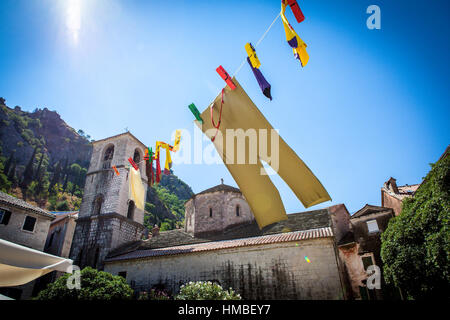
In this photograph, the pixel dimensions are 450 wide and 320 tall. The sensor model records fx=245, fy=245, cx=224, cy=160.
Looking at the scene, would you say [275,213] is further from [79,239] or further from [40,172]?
[40,172]

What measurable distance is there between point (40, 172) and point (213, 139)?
71.3 m

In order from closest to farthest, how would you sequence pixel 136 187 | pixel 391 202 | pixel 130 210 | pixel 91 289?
1. pixel 91 289
2. pixel 136 187
3. pixel 130 210
4. pixel 391 202

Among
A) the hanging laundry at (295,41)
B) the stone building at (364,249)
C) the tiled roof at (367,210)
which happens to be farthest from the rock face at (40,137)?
the hanging laundry at (295,41)

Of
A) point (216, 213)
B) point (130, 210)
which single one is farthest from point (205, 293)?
point (130, 210)

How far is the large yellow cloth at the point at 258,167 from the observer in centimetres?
461

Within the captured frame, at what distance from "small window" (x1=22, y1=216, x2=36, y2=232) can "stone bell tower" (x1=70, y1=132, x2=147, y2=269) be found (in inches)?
119

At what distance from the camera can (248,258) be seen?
13.0 metres

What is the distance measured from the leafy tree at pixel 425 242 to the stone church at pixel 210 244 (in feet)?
8.05

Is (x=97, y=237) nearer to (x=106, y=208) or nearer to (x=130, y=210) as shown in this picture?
(x=106, y=208)

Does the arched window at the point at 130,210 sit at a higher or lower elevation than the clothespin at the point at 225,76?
higher

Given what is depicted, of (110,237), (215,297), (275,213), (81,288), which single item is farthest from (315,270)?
(110,237)

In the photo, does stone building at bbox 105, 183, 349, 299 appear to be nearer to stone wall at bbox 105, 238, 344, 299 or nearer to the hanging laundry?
stone wall at bbox 105, 238, 344, 299

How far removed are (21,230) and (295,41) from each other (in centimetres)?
2155

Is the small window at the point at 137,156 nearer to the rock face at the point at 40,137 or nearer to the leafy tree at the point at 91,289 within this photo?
the leafy tree at the point at 91,289
